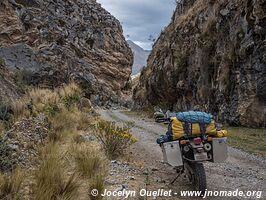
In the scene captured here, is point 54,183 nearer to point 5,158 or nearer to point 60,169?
point 60,169

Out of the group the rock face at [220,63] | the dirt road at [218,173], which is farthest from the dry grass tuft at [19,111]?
the rock face at [220,63]

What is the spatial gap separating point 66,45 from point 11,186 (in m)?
41.9

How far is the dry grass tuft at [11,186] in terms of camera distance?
170 inches

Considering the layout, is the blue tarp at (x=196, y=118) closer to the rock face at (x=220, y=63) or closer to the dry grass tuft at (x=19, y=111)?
the dry grass tuft at (x=19, y=111)

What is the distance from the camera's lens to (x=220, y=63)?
69.3ft

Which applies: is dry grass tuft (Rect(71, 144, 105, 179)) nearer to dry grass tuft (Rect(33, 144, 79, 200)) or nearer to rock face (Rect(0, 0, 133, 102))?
dry grass tuft (Rect(33, 144, 79, 200))

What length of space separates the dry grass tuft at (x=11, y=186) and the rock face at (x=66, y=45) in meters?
18.3

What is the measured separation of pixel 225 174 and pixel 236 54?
13.0 m

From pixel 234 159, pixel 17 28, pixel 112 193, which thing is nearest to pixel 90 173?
pixel 112 193

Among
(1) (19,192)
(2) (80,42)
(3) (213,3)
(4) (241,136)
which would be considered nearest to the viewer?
(1) (19,192)

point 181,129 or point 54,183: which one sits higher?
point 181,129

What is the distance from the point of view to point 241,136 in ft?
46.6

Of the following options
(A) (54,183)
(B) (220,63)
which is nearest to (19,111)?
(A) (54,183)

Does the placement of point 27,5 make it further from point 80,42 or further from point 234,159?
point 234,159
